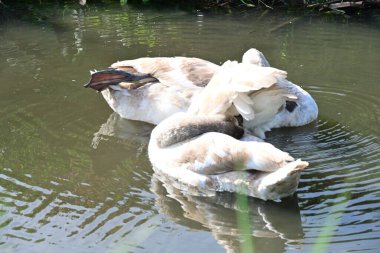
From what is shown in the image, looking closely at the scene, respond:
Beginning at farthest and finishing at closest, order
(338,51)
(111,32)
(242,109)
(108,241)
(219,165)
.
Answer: (111,32)
(338,51)
(242,109)
(219,165)
(108,241)

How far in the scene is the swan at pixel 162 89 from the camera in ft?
24.7

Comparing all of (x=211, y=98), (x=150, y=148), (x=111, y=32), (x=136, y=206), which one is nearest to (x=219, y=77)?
(x=211, y=98)

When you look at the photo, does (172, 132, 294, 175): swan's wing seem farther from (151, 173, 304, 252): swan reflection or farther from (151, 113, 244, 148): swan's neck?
(151, 173, 304, 252): swan reflection

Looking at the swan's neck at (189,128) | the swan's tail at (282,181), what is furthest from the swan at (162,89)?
the swan's tail at (282,181)

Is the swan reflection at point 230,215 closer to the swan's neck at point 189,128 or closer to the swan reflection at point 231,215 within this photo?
the swan reflection at point 231,215

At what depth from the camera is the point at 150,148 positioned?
6.45m

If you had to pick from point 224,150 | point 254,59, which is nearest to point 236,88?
point 224,150

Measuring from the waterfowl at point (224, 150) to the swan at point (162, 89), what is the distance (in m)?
0.62

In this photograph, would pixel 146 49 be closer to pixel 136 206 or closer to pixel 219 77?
pixel 219 77

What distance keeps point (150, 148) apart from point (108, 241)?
1.48 meters

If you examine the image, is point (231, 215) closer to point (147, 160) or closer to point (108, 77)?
point (147, 160)

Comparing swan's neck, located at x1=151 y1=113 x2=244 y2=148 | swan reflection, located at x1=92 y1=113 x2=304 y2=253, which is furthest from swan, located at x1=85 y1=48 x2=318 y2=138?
swan reflection, located at x1=92 y1=113 x2=304 y2=253

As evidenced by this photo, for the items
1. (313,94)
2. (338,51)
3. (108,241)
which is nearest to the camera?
→ (108,241)

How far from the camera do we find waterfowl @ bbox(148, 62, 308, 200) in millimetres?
5465
